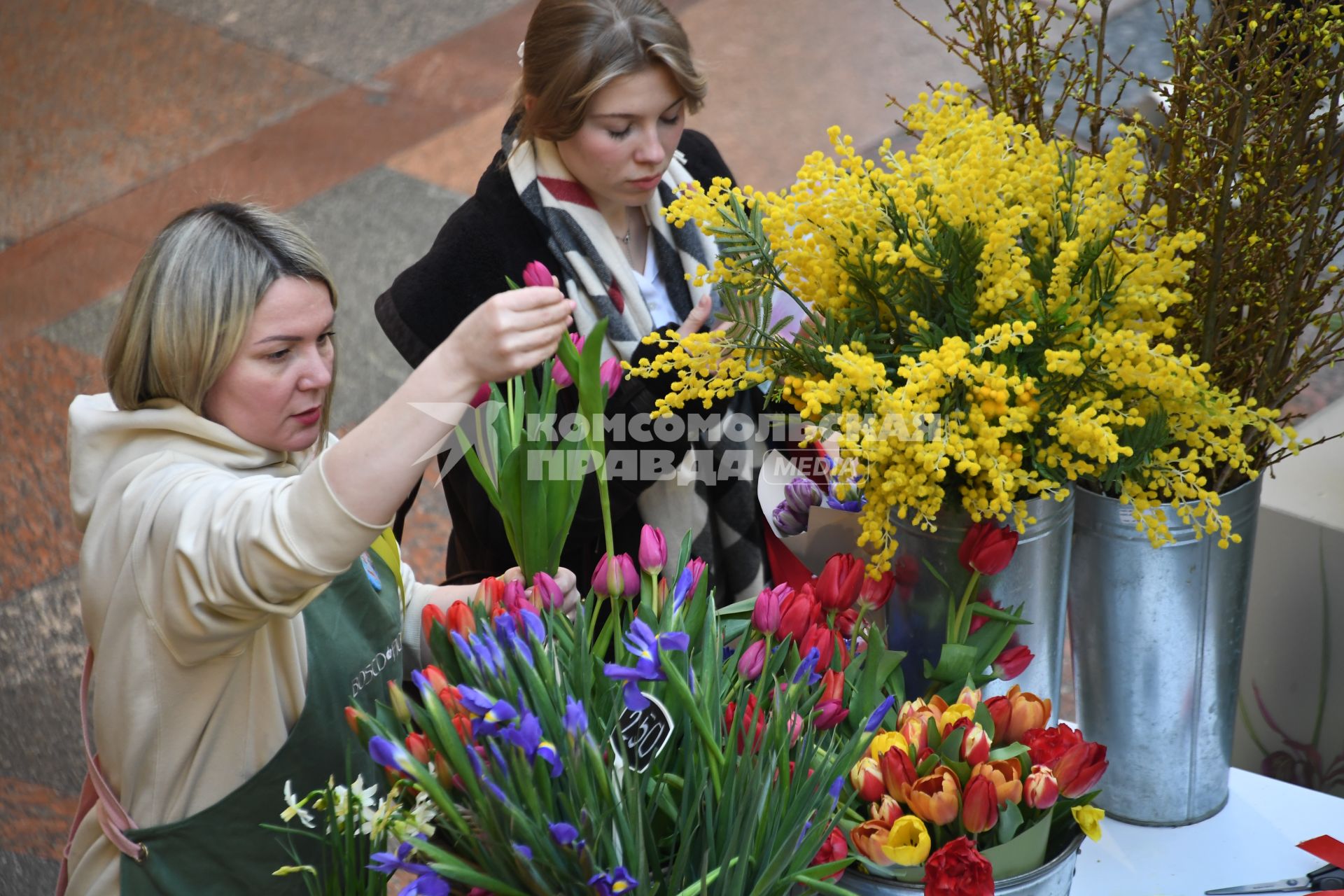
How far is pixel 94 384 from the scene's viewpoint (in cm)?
419

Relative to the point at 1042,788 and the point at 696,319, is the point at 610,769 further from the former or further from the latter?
the point at 696,319

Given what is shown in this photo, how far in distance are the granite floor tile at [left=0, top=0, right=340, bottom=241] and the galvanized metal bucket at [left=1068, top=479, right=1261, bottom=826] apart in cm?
476

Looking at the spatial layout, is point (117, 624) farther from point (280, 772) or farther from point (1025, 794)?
point (1025, 794)

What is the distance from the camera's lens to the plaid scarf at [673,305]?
2.02 metres

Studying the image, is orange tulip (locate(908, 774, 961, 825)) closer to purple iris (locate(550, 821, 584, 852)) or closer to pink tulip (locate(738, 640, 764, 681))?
pink tulip (locate(738, 640, 764, 681))

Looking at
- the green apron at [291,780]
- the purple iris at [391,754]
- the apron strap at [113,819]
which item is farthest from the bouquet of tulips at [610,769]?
the apron strap at [113,819]

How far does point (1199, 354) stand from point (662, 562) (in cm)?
57

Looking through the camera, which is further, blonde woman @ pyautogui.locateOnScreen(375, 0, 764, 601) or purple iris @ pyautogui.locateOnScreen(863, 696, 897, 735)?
blonde woman @ pyautogui.locateOnScreen(375, 0, 764, 601)

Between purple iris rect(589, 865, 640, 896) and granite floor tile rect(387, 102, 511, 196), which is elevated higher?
granite floor tile rect(387, 102, 511, 196)

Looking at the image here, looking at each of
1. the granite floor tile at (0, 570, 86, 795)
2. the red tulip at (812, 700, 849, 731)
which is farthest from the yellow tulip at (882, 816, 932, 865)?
the granite floor tile at (0, 570, 86, 795)

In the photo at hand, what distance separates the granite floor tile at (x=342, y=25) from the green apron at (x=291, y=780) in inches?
190

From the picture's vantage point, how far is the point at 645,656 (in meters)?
0.95

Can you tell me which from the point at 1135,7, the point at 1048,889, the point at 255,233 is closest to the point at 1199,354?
the point at 1048,889

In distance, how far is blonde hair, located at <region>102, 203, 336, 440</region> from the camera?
1318mm
